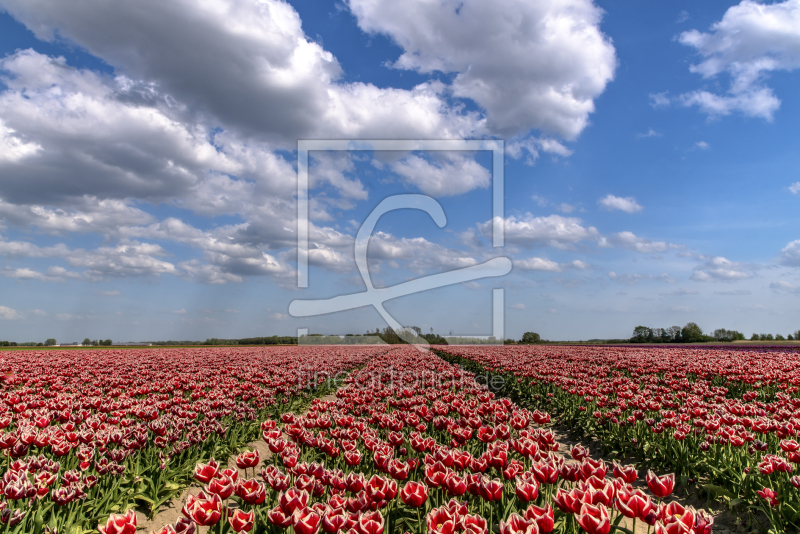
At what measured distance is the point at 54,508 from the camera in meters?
3.92

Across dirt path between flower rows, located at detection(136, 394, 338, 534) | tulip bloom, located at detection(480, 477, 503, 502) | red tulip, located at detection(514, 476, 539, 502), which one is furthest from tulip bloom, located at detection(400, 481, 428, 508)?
dirt path between flower rows, located at detection(136, 394, 338, 534)

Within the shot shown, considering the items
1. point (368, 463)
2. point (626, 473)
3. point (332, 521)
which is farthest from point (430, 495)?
point (626, 473)

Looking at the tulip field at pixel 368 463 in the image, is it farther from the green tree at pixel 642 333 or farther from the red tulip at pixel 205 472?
the green tree at pixel 642 333

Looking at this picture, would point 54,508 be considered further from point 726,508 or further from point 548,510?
point 726,508

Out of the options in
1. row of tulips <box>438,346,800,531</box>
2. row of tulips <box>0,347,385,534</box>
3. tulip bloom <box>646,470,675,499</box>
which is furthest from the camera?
row of tulips <box>438,346,800,531</box>

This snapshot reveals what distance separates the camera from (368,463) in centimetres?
563

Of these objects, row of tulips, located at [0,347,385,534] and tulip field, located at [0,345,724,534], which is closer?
tulip field, located at [0,345,724,534]

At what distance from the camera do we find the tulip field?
290 centimetres

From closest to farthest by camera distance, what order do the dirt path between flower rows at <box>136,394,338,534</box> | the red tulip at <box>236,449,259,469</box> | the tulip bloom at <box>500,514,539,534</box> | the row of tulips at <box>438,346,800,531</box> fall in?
1. the tulip bloom at <box>500,514,539,534</box>
2. the red tulip at <box>236,449,259,469</box>
3. the dirt path between flower rows at <box>136,394,338,534</box>
4. the row of tulips at <box>438,346,800,531</box>

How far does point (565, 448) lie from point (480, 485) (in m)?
5.69

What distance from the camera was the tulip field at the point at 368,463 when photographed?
2.90 metres

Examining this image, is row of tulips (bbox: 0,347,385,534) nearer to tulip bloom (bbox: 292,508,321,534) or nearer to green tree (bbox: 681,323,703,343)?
tulip bloom (bbox: 292,508,321,534)

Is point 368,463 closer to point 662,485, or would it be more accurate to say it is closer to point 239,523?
point 239,523

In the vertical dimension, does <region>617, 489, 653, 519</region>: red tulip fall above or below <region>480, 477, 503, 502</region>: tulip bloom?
above
